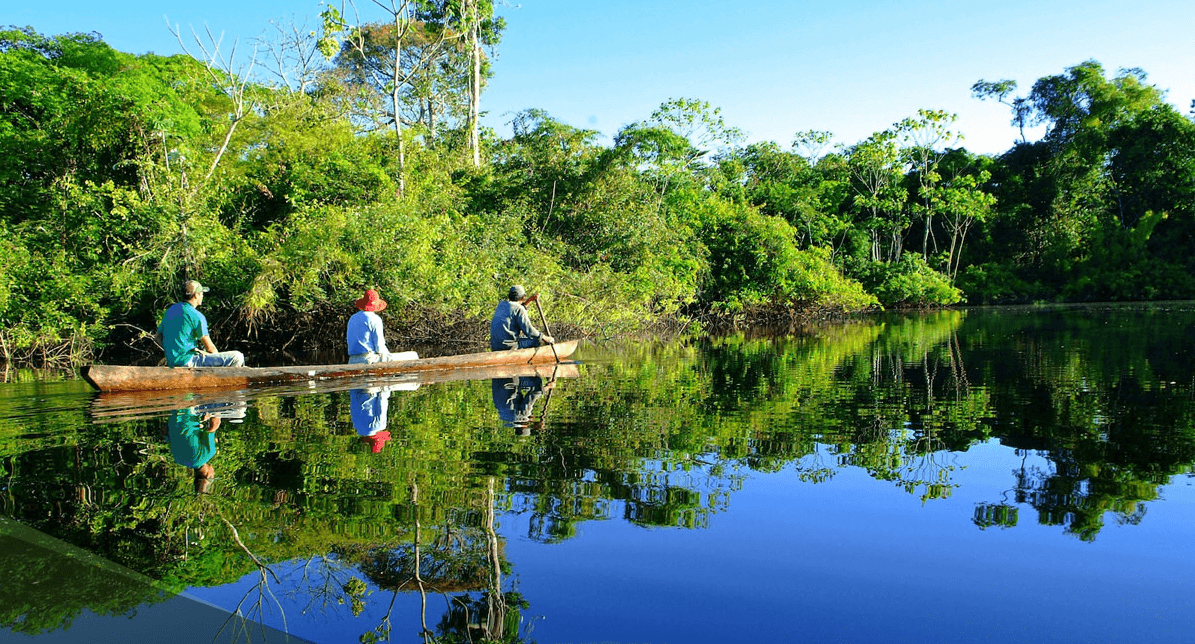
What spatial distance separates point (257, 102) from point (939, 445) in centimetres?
2218

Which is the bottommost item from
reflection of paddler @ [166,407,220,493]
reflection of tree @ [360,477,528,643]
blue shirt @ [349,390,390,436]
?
reflection of tree @ [360,477,528,643]

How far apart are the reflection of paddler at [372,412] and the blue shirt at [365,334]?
81 cm

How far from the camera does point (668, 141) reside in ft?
79.5

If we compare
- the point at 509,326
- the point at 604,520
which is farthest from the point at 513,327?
the point at 604,520

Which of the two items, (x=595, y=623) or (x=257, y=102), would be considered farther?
(x=257, y=102)

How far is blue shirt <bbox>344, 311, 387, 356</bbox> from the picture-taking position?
39.1ft

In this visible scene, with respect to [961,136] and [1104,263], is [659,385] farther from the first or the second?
[1104,263]

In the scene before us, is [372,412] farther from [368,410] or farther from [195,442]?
[195,442]

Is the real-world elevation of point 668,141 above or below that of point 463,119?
below

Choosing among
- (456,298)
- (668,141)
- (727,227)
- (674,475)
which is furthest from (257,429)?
(727,227)

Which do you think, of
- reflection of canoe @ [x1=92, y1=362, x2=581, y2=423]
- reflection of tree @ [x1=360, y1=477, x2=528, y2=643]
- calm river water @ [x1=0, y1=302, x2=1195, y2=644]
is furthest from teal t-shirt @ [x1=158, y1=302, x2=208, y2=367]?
reflection of tree @ [x1=360, y1=477, x2=528, y2=643]

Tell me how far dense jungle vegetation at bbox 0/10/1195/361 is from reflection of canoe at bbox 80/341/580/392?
A: 4821 millimetres

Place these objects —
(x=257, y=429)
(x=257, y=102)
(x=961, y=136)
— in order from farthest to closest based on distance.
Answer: (x=961, y=136) → (x=257, y=102) → (x=257, y=429)

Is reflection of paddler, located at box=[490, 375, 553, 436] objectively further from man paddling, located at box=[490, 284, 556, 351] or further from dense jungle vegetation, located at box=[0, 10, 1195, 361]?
dense jungle vegetation, located at box=[0, 10, 1195, 361]
